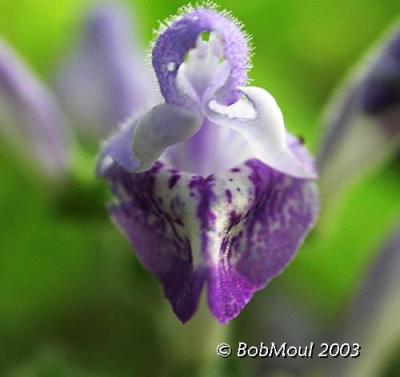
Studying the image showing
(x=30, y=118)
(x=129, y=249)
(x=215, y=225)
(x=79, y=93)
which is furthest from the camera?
(x=79, y=93)

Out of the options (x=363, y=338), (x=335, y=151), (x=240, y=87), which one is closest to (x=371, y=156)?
(x=335, y=151)

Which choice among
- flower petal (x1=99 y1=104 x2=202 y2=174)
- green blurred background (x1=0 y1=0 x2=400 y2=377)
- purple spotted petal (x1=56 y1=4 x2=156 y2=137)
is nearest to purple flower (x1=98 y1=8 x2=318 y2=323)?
flower petal (x1=99 y1=104 x2=202 y2=174)

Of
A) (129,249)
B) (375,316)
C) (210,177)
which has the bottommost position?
(375,316)

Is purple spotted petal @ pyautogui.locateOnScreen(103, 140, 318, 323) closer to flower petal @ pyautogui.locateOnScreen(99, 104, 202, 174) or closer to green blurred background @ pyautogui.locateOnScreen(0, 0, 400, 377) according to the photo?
flower petal @ pyautogui.locateOnScreen(99, 104, 202, 174)

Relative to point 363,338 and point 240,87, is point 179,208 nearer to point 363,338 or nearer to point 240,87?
point 240,87

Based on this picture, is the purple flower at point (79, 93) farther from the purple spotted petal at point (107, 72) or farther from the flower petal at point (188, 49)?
the flower petal at point (188, 49)

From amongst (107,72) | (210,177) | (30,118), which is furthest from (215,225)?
(107,72)

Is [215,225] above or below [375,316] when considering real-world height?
above

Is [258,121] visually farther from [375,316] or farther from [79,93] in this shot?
[79,93]
